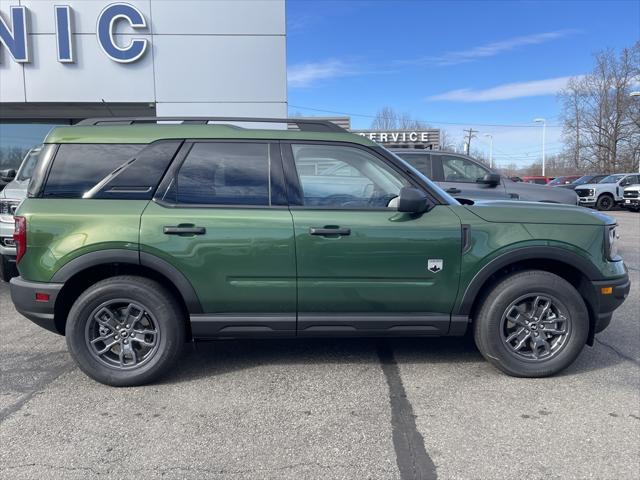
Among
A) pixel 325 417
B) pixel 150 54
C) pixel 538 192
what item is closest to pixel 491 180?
pixel 538 192

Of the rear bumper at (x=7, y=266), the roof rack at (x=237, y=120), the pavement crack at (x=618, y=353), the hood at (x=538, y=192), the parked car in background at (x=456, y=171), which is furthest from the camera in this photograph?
the hood at (x=538, y=192)

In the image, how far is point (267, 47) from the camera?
11508 millimetres

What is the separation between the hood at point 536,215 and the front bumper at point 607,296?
1.54 feet

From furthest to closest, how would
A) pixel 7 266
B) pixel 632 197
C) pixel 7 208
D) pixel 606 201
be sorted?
pixel 606 201 < pixel 632 197 < pixel 7 208 < pixel 7 266

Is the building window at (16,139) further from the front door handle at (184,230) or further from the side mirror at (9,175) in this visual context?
the front door handle at (184,230)

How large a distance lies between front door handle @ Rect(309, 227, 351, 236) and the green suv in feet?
0.04

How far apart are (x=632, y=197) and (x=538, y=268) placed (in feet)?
69.8

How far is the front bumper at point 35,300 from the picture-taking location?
347 cm

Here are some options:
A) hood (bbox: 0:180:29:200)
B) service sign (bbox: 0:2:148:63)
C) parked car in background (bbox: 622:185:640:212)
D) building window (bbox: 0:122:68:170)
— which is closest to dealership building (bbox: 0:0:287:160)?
service sign (bbox: 0:2:148:63)

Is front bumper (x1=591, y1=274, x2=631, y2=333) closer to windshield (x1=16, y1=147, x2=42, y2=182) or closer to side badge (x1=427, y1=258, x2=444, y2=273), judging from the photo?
side badge (x1=427, y1=258, x2=444, y2=273)

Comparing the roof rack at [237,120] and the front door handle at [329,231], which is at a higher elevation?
the roof rack at [237,120]

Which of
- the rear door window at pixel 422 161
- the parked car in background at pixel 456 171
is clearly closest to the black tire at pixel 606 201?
the parked car in background at pixel 456 171

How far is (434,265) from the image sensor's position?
3572mm

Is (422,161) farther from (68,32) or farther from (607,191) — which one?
(607,191)
